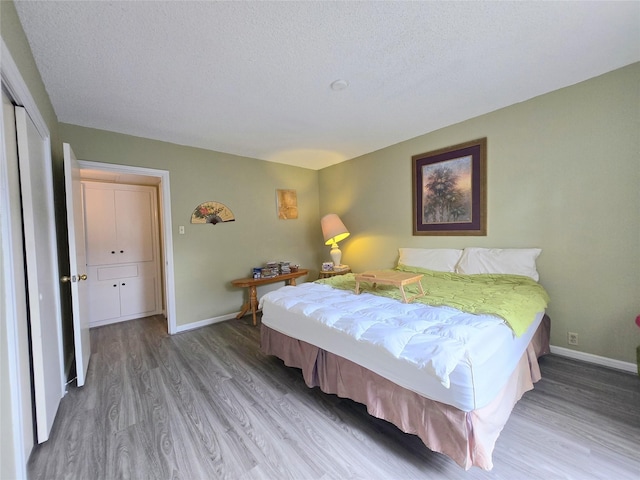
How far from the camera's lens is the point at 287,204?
4.29 m

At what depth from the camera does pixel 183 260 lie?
3312 mm

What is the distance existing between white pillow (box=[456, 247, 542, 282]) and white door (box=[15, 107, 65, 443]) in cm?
337

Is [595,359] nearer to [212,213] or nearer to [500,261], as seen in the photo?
[500,261]

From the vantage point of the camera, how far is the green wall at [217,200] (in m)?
2.96

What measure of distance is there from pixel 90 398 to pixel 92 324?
2027 mm

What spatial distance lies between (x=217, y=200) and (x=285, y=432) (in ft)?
9.49

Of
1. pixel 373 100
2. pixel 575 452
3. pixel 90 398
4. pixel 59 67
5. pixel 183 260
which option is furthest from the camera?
pixel 183 260

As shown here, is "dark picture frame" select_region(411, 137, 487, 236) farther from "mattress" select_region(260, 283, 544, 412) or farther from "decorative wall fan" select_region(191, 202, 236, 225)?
"decorative wall fan" select_region(191, 202, 236, 225)

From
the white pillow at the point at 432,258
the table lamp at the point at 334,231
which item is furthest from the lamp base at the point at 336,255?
the white pillow at the point at 432,258

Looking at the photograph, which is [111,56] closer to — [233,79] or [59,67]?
[59,67]

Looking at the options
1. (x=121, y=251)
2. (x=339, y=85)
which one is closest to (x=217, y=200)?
(x=121, y=251)

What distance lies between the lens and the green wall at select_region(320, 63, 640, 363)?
1997mm

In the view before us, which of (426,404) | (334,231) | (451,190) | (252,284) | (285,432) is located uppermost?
(451,190)

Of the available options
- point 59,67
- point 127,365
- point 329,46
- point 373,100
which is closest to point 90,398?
point 127,365
